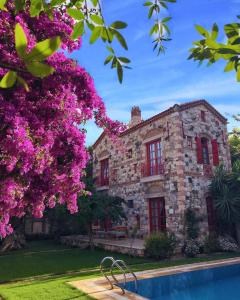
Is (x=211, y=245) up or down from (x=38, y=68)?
down

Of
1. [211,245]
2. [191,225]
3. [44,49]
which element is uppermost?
[44,49]

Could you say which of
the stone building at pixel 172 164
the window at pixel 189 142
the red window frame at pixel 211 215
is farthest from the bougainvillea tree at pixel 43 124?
the red window frame at pixel 211 215

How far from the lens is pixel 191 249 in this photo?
1561cm

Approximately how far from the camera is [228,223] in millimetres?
17859

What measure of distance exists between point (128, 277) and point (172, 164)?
754 centimetres

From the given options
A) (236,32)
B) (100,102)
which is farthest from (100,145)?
(236,32)

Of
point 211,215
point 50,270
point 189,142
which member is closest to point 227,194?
point 211,215

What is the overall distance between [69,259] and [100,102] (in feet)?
36.1

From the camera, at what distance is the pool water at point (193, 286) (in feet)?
32.9

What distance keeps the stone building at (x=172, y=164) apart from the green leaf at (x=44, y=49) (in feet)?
46.5

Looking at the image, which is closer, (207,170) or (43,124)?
(43,124)

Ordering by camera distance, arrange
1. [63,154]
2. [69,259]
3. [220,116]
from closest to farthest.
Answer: [63,154] < [69,259] < [220,116]

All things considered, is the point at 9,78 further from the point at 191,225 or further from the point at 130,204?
the point at 130,204

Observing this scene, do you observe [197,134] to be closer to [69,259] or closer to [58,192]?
[69,259]
